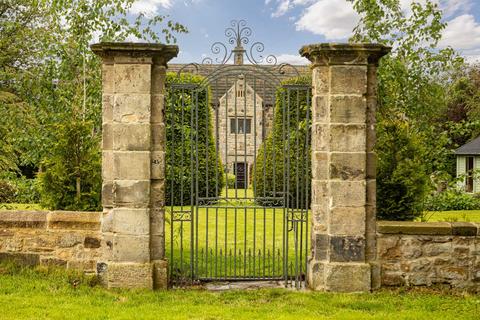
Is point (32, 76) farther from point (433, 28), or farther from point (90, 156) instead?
point (433, 28)

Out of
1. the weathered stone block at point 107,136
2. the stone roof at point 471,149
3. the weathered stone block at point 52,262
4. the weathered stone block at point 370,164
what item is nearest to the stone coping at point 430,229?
the weathered stone block at point 370,164

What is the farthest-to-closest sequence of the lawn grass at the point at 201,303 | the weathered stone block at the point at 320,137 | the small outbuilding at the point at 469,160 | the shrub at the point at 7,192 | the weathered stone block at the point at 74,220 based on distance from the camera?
1. the small outbuilding at the point at 469,160
2. the shrub at the point at 7,192
3. the weathered stone block at the point at 74,220
4. the weathered stone block at the point at 320,137
5. the lawn grass at the point at 201,303

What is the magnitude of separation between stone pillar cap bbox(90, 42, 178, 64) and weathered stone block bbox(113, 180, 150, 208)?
5.06 feet

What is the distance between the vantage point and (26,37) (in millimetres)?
15672

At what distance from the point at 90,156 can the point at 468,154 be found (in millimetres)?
21913

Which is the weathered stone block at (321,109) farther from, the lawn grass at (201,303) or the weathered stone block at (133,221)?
the weathered stone block at (133,221)

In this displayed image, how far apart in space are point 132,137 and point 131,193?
68 cm

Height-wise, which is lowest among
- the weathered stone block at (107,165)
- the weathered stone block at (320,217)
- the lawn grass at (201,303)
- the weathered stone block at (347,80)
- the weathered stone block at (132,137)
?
the lawn grass at (201,303)

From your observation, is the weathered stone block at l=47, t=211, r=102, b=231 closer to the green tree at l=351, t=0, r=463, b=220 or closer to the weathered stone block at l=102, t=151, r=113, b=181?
the weathered stone block at l=102, t=151, r=113, b=181

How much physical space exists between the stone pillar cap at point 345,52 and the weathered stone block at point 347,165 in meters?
1.13

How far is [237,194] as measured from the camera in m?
9.85

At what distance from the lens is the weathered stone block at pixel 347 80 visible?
6.04 metres

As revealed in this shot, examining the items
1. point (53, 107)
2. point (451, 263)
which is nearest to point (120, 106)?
point (53, 107)

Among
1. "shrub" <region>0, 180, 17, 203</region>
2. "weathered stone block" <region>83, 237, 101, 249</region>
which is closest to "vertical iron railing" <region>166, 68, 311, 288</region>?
"weathered stone block" <region>83, 237, 101, 249</region>
